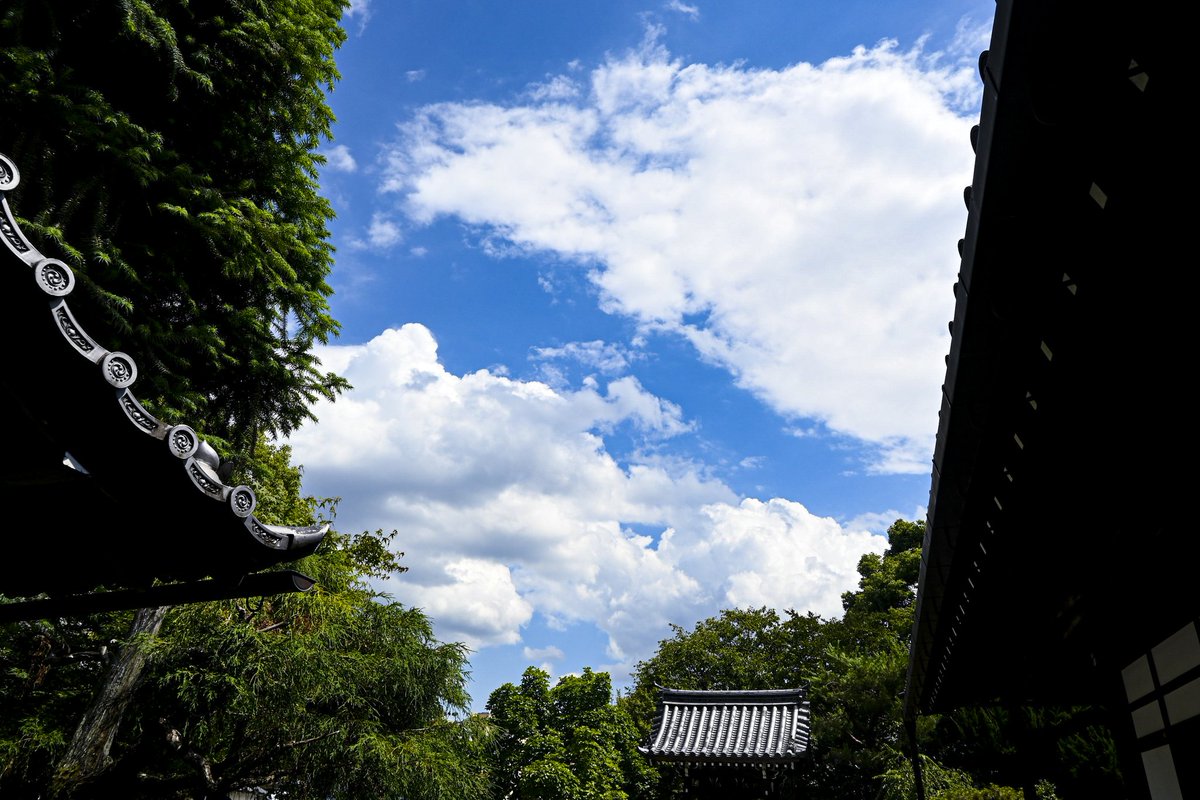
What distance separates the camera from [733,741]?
49.3ft

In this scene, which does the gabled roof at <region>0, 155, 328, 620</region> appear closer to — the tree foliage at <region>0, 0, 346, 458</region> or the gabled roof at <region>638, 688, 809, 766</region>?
the tree foliage at <region>0, 0, 346, 458</region>

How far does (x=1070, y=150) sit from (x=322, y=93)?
31.3 ft

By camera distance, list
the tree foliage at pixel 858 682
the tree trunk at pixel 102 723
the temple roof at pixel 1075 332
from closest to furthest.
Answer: the temple roof at pixel 1075 332, the tree trunk at pixel 102 723, the tree foliage at pixel 858 682

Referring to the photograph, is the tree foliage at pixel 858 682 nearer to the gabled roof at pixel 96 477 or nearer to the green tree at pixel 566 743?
the green tree at pixel 566 743

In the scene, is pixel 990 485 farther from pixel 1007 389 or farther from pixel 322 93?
A: pixel 322 93

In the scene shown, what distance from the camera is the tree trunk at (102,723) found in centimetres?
847

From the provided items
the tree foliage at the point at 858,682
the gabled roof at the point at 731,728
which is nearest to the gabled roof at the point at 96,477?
the tree foliage at the point at 858,682

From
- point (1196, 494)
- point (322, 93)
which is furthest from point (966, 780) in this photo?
point (322, 93)

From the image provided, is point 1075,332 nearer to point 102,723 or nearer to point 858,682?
point 102,723

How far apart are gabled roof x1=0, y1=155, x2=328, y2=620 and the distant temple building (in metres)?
13.8

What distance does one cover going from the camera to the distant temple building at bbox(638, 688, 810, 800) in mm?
14352

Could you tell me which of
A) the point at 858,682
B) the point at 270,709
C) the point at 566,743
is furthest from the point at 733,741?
the point at 566,743

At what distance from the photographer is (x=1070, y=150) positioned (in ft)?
5.16

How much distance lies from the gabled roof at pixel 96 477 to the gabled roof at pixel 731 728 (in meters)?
13.7
